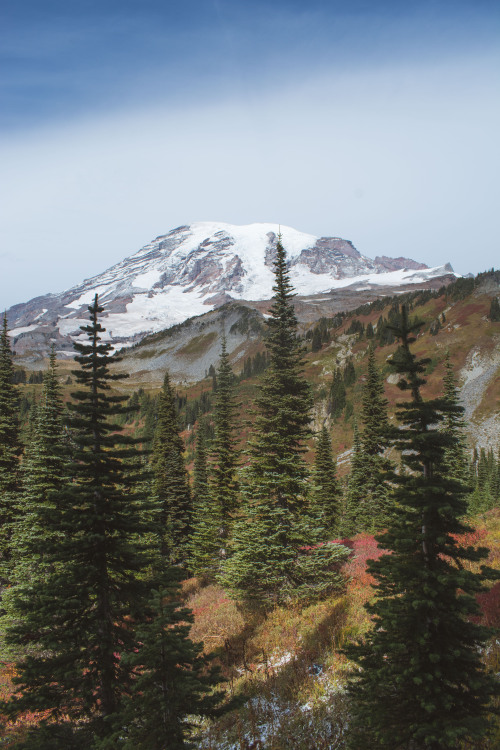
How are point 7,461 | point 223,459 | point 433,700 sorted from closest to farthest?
point 433,700, point 7,461, point 223,459

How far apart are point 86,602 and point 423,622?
6.42 m

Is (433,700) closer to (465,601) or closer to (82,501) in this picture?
(465,601)

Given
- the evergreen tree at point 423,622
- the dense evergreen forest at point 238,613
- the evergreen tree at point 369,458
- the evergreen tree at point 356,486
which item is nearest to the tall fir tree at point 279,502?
the dense evergreen forest at point 238,613

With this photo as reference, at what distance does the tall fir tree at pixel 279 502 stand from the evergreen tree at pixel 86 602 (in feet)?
28.2

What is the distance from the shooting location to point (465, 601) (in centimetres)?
567

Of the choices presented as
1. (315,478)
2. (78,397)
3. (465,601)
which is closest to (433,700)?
(465,601)

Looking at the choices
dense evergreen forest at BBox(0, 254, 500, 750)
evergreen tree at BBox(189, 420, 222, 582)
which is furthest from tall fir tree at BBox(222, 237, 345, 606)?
evergreen tree at BBox(189, 420, 222, 582)

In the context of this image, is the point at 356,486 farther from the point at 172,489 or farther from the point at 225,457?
the point at 172,489

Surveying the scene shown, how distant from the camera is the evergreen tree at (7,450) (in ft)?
75.2

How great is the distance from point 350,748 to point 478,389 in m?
110

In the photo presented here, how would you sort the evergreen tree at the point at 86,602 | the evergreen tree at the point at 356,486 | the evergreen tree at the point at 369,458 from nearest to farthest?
the evergreen tree at the point at 86,602 < the evergreen tree at the point at 369,458 < the evergreen tree at the point at 356,486

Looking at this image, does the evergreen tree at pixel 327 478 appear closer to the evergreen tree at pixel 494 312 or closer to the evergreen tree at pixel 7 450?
the evergreen tree at pixel 7 450

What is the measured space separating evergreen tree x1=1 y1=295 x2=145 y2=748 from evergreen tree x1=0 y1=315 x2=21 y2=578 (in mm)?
17010

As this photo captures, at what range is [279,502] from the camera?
674 inches
